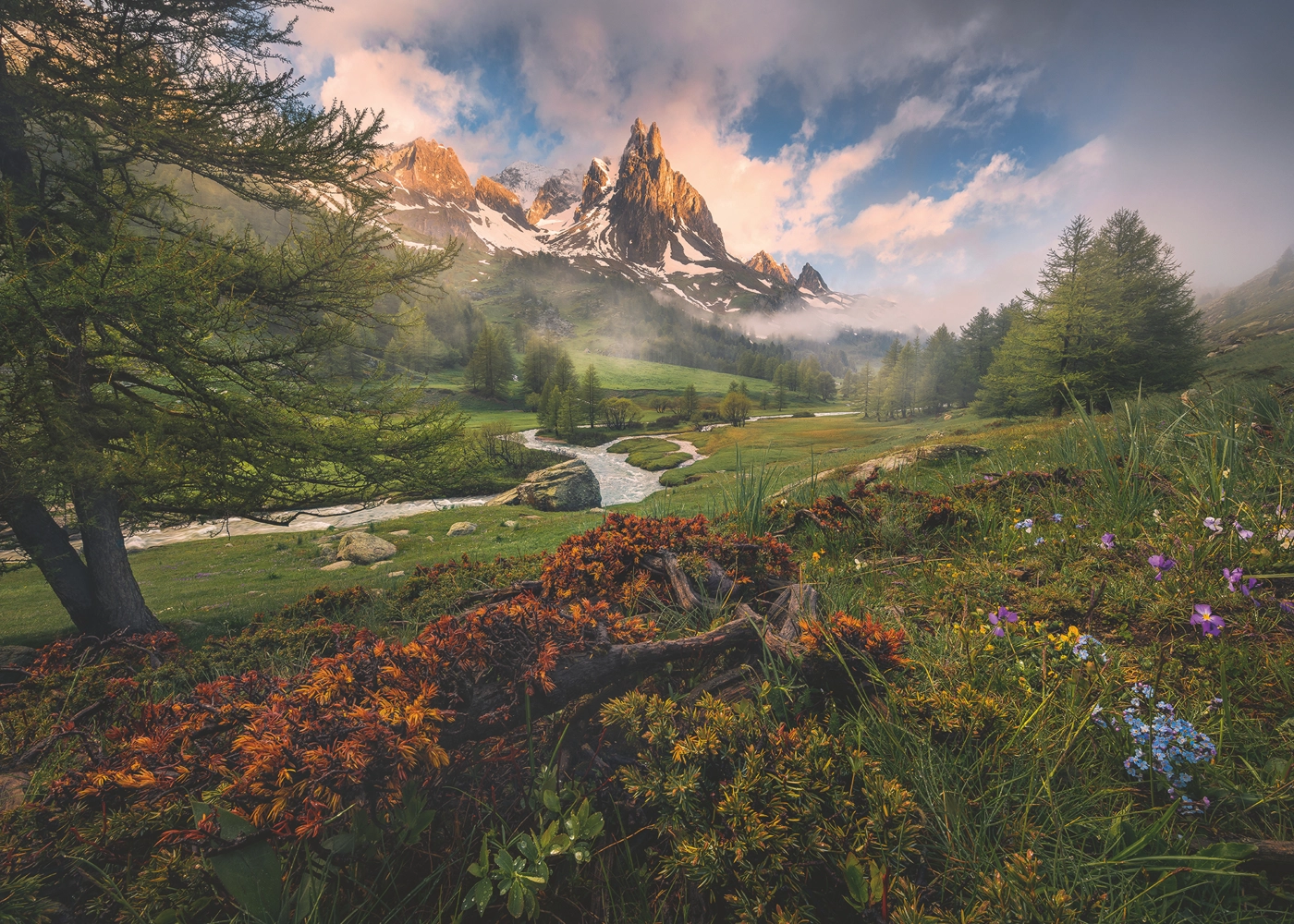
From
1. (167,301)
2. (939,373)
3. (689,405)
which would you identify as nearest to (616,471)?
(167,301)

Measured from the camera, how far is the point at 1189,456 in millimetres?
3918

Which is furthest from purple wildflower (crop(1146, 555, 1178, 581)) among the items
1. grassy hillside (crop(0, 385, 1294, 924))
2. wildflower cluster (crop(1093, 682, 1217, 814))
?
wildflower cluster (crop(1093, 682, 1217, 814))

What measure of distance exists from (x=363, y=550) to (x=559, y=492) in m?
17.7

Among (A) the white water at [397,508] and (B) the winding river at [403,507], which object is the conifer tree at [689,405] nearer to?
(B) the winding river at [403,507]

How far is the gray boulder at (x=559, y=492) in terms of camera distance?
34.8m

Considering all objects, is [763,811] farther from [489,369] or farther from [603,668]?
[489,369]

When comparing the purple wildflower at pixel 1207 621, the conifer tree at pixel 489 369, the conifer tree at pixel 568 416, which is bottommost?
the purple wildflower at pixel 1207 621

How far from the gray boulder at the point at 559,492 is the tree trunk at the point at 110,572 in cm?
2651

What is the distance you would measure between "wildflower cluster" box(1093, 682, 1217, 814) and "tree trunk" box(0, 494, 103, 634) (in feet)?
35.3

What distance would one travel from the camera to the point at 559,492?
35.2 metres

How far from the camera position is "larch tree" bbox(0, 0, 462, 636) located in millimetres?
5434

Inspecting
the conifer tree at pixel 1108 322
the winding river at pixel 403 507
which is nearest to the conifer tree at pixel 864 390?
the winding river at pixel 403 507

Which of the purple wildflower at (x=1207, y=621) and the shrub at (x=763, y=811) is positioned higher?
the purple wildflower at (x=1207, y=621)

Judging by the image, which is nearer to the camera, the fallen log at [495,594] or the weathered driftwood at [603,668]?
the weathered driftwood at [603,668]
